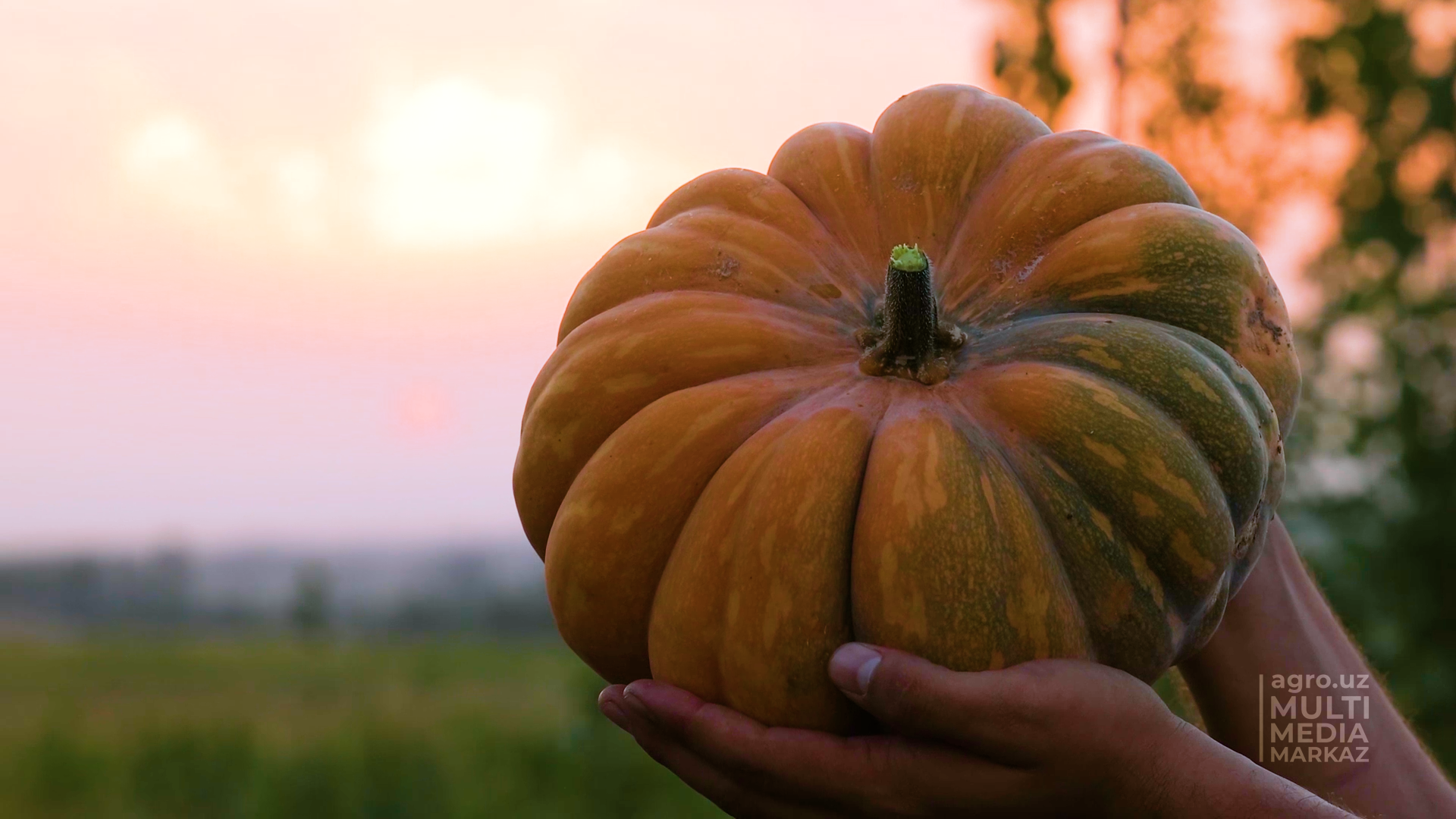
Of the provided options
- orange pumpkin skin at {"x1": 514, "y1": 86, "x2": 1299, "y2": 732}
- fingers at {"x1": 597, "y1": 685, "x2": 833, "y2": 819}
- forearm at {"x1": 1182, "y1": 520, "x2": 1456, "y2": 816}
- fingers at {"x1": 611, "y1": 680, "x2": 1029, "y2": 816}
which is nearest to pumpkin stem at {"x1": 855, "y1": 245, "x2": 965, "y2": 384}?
orange pumpkin skin at {"x1": 514, "y1": 86, "x2": 1299, "y2": 732}

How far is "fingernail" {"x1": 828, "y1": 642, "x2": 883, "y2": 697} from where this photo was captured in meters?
2.04

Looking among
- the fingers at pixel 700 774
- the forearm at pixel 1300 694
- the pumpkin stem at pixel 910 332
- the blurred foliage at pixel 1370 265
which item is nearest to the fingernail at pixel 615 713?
the fingers at pixel 700 774

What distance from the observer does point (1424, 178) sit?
9281mm

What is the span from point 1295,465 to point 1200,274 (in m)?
6.89

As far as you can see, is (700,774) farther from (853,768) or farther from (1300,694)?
(1300,694)

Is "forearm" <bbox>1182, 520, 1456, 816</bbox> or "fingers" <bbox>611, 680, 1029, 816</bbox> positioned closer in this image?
"fingers" <bbox>611, 680, 1029, 816</bbox>

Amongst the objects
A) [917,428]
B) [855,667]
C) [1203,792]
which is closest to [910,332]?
[917,428]

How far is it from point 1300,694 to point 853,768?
1617 millimetres

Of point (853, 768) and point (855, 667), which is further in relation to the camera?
point (853, 768)

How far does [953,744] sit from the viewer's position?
2.18m

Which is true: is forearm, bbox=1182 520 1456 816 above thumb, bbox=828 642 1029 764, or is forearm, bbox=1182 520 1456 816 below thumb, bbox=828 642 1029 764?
below

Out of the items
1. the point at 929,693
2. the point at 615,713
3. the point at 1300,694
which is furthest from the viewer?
the point at 1300,694

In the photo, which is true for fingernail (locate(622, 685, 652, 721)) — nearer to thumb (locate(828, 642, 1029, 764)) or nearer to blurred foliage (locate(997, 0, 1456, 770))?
thumb (locate(828, 642, 1029, 764))

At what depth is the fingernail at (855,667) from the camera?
2043 millimetres
